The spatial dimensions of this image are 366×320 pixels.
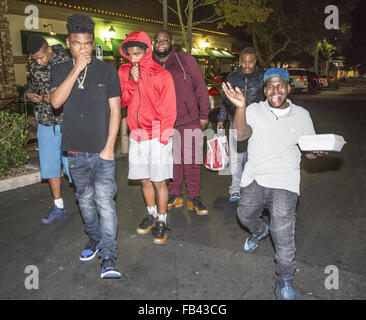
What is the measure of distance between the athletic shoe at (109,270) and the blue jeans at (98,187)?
58mm

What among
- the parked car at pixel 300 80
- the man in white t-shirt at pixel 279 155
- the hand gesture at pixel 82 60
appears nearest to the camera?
the hand gesture at pixel 82 60

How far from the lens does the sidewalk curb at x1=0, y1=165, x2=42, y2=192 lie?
5879 mm

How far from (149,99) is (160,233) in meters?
1.51

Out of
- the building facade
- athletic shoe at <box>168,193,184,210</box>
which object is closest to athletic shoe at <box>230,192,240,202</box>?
athletic shoe at <box>168,193,184,210</box>

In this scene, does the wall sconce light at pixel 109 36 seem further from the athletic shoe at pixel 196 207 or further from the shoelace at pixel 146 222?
the shoelace at pixel 146 222

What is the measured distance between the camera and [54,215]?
4715 mm

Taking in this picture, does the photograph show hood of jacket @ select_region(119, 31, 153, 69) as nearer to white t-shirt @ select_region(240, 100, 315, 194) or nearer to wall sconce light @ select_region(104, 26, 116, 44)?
white t-shirt @ select_region(240, 100, 315, 194)

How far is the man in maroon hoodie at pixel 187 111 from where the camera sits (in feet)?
14.8

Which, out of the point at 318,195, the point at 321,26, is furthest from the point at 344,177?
the point at 321,26

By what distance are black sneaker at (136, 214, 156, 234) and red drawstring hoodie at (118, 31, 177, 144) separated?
111 centimetres

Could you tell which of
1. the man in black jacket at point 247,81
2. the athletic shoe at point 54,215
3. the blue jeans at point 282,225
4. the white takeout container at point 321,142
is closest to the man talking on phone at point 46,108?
the athletic shoe at point 54,215

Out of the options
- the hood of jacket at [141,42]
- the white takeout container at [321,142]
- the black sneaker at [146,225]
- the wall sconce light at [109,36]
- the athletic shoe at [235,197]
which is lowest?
the black sneaker at [146,225]
